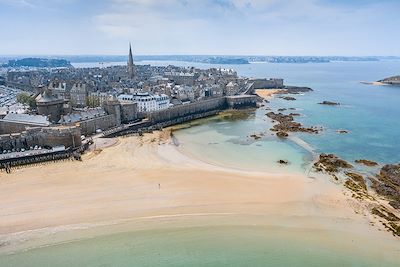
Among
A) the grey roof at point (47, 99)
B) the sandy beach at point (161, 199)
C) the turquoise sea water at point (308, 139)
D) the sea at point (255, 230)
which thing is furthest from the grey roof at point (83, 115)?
the turquoise sea water at point (308, 139)

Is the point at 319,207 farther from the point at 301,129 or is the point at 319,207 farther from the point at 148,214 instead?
the point at 301,129

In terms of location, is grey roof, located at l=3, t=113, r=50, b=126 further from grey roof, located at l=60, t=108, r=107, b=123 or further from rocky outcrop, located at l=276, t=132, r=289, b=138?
rocky outcrop, located at l=276, t=132, r=289, b=138

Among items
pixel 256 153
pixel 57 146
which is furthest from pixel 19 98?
pixel 256 153

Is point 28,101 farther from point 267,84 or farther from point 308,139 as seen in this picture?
point 267,84

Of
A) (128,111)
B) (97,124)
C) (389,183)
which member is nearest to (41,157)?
(97,124)

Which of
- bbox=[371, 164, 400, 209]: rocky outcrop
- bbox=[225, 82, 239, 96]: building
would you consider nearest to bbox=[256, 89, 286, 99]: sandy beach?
bbox=[225, 82, 239, 96]: building

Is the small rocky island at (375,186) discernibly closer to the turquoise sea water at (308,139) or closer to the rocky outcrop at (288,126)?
the turquoise sea water at (308,139)
